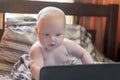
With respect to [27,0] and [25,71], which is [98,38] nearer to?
[27,0]

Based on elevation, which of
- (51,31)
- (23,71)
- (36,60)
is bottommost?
(23,71)

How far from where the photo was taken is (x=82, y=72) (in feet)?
1.80

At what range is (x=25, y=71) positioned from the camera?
1.23 m

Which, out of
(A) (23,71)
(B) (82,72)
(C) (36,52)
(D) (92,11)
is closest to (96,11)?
(D) (92,11)

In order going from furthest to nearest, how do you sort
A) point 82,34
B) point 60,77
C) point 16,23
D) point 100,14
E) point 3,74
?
point 100,14, point 82,34, point 16,23, point 3,74, point 60,77

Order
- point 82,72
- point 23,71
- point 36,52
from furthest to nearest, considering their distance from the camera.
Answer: point 23,71, point 36,52, point 82,72

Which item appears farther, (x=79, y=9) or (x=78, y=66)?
A: (x=79, y=9)

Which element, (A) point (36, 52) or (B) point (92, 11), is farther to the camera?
(B) point (92, 11)

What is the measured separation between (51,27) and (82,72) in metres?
0.39

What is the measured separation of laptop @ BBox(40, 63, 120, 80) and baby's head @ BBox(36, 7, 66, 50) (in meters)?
0.38

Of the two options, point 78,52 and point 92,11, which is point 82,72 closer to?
point 78,52

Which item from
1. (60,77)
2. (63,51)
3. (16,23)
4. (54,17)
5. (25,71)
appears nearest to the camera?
(60,77)

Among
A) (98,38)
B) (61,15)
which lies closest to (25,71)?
(61,15)

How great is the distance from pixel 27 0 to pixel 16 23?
236 mm
